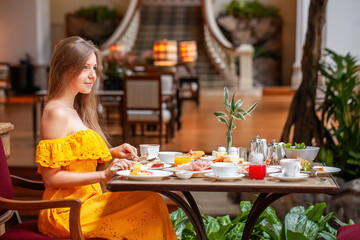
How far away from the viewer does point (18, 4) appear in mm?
17234

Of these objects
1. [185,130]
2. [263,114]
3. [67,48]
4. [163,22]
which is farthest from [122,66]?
[163,22]

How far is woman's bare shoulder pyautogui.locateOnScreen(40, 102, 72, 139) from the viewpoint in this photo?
2848 millimetres

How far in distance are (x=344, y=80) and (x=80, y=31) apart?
14888 mm

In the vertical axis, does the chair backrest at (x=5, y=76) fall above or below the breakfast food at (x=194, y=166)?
below

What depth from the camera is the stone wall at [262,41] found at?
63.3 feet

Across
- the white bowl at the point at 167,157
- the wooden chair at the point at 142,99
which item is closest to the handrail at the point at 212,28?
the wooden chair at the point at 142,99

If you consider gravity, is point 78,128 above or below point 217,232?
above

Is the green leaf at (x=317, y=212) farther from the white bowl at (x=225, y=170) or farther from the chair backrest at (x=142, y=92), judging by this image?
the chair backrest at (x=142, y=92)

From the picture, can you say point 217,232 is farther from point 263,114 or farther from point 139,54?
point 139,54

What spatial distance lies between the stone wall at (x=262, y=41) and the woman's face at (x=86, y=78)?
1653 centimetres

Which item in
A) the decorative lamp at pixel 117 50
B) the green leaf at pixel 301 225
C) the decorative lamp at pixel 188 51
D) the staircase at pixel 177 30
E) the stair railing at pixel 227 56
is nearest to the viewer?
the green leaf at pixel 301 225

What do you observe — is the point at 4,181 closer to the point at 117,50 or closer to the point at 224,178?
the point at 224,178

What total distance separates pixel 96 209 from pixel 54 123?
0.43 meters

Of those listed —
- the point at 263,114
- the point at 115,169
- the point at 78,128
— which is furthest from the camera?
the point at 263,114
